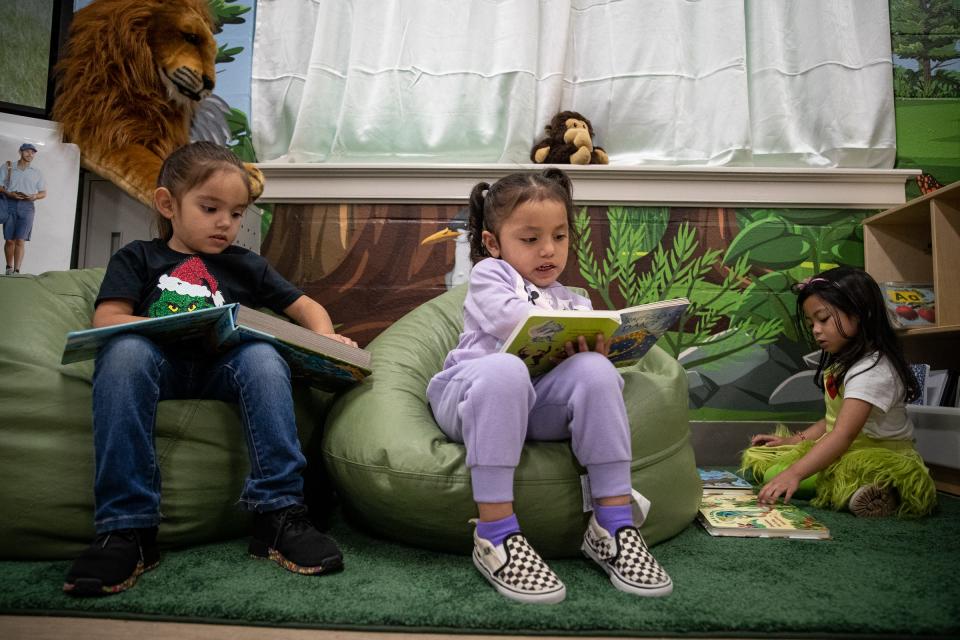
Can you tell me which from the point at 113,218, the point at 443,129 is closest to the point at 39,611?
the point at 113,218

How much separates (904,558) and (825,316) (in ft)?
2.32

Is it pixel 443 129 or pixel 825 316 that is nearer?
pixel 825 316

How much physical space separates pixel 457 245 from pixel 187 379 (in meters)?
1.02

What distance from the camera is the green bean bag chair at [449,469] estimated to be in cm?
109

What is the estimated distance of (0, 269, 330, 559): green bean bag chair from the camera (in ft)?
3.43

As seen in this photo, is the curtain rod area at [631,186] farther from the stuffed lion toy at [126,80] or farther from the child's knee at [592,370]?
the child's knee at [592,370]

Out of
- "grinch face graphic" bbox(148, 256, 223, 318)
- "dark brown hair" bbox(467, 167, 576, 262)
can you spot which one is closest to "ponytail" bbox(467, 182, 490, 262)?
"dark brown hair" bbox(467, 167, 576, 262)

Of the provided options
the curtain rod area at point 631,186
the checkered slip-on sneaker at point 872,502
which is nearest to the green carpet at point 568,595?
the checkered slip-on sneaker at point 872,502

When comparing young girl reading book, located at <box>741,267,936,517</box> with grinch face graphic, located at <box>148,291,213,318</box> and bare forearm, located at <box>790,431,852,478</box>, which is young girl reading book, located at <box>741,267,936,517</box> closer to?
bare forearm, located at <box>790,431,852,478</box>

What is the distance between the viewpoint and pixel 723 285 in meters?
2.04

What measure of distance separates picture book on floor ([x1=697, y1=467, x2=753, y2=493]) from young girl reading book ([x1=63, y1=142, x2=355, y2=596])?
0.99 metres

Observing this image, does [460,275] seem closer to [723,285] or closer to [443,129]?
[443,129]

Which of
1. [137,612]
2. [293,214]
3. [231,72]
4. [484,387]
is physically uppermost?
[231,72]

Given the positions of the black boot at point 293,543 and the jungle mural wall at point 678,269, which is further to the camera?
the jungle mural wall at point 678,269
